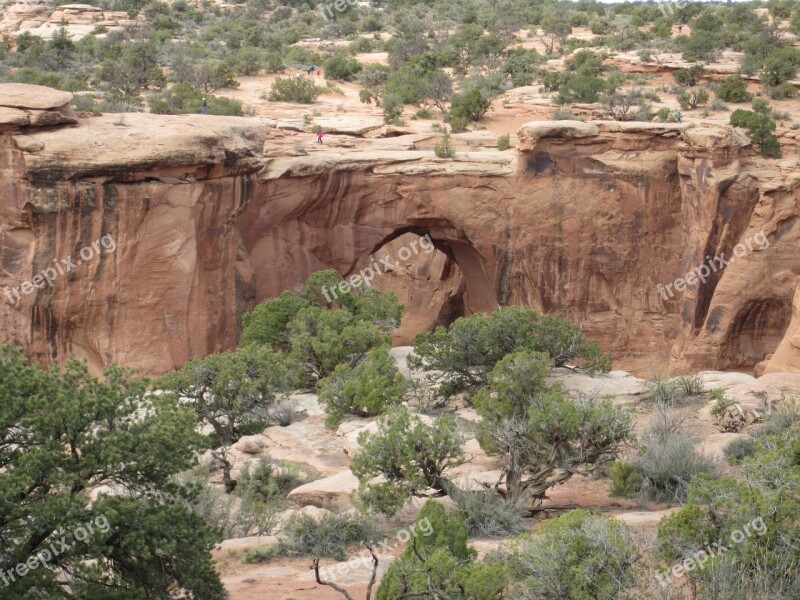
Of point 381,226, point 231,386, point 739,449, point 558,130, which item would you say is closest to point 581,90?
point 558,130

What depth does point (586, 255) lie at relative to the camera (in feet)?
75.8

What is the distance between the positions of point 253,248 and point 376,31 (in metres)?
30.1

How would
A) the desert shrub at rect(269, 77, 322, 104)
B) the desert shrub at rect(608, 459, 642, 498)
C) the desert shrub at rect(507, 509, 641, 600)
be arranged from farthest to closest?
the desert shrub at rect(269, 77, 322, 104) → the desert shrub at rect(608, 459, 642, 498) → the desert shrub at rect(507, 509, 641, 600)

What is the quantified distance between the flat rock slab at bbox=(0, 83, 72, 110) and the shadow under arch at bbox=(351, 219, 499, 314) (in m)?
7.66

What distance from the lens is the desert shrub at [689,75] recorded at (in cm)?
3128

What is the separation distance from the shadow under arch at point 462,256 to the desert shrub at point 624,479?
11903mm

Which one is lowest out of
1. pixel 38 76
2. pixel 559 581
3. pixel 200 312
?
pixel 200 312

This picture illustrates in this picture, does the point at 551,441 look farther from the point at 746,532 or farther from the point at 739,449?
the point at 746,532

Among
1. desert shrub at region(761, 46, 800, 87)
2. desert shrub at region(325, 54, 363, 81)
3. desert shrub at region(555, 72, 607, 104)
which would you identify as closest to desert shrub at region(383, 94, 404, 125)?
desert shrub at region(555, 72, 607, 104)

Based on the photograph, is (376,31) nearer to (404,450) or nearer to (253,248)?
(253,248)

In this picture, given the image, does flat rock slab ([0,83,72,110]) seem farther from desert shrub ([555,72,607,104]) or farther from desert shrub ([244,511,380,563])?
desert shrub ([555,72,607,104])

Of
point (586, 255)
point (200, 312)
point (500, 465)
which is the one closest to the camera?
point (500, 465)

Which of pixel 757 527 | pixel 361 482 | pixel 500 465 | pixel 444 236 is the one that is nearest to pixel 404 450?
pixel 361 482

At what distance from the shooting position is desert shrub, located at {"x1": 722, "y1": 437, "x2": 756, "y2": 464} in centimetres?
1234
